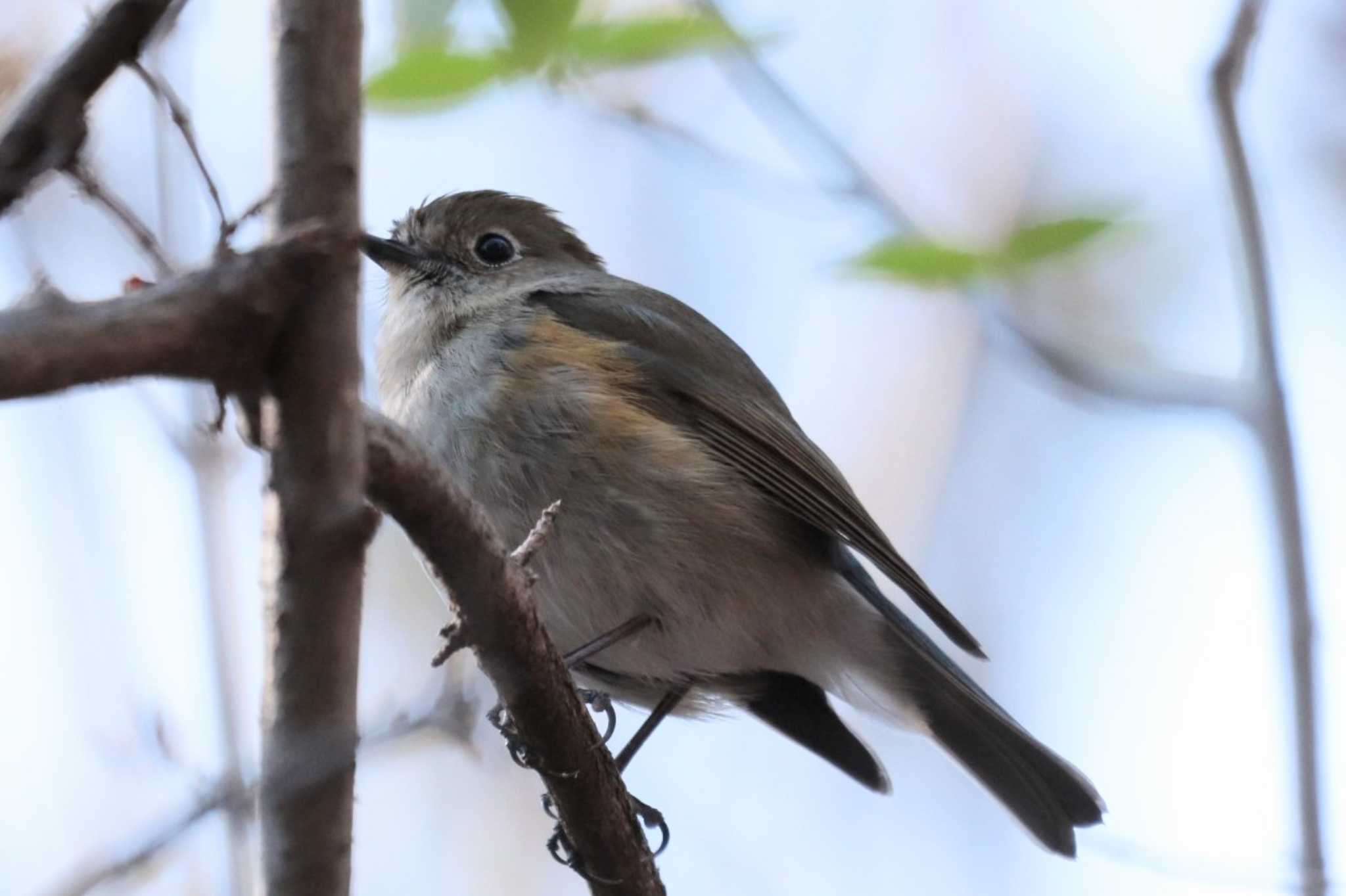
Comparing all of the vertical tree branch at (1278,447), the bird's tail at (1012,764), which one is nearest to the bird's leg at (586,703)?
the bird's tail at (1012,764)

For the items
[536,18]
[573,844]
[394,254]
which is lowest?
[573,844]

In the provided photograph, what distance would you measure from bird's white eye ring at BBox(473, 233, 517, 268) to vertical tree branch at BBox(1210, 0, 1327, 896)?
7.18 feet

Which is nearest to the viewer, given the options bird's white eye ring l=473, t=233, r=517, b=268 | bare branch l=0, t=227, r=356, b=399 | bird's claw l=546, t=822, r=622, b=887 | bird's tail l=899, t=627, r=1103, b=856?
bare branch l=0, t=227, r=356, b=399

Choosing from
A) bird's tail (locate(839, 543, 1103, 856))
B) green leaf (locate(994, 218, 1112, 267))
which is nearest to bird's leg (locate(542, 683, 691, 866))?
bird's tail (locate(839, 543, 1103, 856))

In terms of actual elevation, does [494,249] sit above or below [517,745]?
above

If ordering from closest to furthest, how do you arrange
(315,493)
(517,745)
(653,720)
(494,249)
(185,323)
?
(185,323)
(315,493)
(517,745)
(653,720)
(494,249)

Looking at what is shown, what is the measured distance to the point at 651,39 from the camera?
2.54 m

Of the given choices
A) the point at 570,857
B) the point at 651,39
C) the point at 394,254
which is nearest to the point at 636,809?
the point at 570,857

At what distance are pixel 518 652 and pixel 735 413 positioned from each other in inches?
66.7

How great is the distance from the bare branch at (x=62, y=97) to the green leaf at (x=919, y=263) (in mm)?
1598

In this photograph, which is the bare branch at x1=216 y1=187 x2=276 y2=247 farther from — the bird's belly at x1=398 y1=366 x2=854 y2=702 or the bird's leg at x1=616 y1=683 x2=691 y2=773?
the bird's leg at x1=616 y1=683 x2=691 y2=773

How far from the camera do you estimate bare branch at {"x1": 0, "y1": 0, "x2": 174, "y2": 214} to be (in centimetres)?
169

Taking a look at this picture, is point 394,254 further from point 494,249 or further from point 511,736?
point 511,736

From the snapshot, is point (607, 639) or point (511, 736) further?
point (607, 639)
